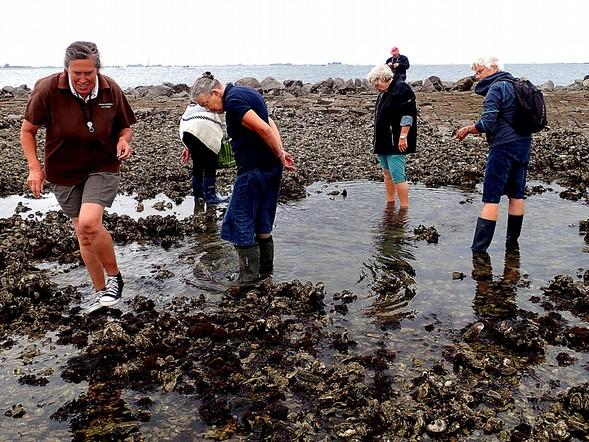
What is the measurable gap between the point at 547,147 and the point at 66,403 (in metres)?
13.3

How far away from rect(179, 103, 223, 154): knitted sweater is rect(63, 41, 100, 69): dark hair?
4170mm

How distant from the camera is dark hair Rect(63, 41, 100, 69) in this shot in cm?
529

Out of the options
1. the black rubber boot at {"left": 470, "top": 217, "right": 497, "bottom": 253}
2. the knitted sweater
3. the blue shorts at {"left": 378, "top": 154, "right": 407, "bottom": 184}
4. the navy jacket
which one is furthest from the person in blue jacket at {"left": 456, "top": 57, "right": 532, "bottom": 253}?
the knitted sweater

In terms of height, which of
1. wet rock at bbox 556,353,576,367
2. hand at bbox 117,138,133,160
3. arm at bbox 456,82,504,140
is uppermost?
arm at bbox 456,82,504,140

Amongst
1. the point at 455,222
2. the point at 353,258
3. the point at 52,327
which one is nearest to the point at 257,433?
the point at 52,327

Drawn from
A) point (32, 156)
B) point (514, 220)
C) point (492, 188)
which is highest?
point (32, 156)

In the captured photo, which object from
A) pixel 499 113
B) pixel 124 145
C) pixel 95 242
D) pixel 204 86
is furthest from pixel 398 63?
pixel 95 242

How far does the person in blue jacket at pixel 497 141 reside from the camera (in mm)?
7038

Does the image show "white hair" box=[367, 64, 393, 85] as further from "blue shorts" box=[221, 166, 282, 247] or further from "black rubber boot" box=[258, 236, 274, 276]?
"black rubber boot" box=[258, 236, 274, 276]

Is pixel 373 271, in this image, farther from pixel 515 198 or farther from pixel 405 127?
pixel 405 127

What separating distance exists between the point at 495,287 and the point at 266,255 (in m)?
2.75

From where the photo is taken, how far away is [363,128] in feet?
64.6

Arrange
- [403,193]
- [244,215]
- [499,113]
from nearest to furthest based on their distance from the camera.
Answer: [244,215] < [499,113] < [403,193]

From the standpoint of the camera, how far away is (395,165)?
9492mm
